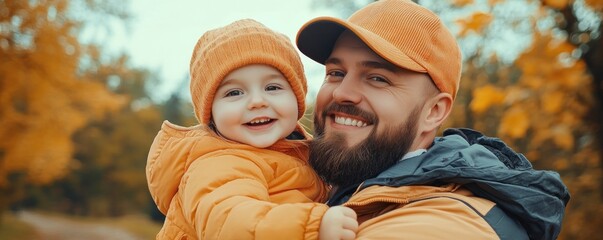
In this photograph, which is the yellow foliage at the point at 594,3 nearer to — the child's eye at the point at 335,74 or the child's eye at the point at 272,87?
the child's eye at the point at 335,74

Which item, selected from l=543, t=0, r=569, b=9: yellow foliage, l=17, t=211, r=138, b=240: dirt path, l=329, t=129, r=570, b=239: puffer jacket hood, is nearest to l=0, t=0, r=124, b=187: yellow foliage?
l=543, t=0, r=569, b=9: yellow foliage

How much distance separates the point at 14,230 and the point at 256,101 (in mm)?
23988

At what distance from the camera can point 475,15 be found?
475cm

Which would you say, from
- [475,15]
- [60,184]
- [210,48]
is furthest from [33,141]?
[60,184]

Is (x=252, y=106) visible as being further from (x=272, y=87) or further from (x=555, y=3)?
(x=555, y=3)

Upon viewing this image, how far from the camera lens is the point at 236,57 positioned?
8.39ft

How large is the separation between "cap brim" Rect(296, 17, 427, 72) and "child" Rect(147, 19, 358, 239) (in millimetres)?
168

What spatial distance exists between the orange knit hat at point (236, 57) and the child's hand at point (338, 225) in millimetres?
701

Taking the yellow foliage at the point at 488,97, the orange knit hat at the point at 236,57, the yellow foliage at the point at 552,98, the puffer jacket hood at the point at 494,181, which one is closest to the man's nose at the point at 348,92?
the orange knit hat at the point at 236,57

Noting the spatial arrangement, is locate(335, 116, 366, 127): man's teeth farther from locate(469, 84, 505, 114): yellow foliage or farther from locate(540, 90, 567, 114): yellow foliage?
locate(540, 90, 567, 114): yellow foliage

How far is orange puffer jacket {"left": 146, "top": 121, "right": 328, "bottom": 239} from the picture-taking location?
83.0 inches

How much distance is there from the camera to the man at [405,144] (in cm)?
221

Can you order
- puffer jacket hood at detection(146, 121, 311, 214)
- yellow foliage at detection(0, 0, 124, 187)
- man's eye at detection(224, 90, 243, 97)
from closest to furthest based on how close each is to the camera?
puffer jacket hood at detection(146, 121, 311, 214), man's eye at detection(224, 90, 243, 97), yellow foliage at detection(0, 0, 124, 187)

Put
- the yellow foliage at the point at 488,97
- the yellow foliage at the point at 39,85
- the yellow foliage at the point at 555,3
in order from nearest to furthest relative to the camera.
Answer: the yellow foliage at the point at 555,3 < the yellow foliage at the point at 488,97 < the yellow foliage at the point at 39,85
